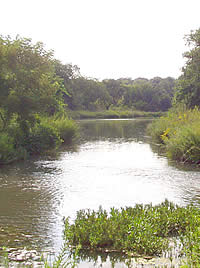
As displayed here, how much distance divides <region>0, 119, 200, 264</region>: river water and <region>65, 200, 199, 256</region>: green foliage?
20.5 inches

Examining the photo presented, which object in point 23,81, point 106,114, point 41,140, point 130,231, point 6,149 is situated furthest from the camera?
point 106,114

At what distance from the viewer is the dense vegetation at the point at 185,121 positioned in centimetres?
1470

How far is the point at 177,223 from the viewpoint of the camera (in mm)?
6414

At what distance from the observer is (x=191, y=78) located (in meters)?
30.8

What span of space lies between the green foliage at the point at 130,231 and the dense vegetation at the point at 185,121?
8.25 m

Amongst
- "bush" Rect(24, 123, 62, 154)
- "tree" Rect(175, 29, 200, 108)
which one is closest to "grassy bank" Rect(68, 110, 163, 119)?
"tree" Rect(175, 29, 200, 108)

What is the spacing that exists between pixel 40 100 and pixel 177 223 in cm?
1143

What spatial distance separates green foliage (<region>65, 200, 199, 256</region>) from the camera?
5.39 m

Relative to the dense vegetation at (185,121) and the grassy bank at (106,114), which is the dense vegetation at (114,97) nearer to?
the grassy bank at (106,114)

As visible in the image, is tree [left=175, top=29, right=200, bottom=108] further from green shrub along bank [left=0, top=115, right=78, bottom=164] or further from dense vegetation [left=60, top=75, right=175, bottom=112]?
dense vegetation [left=60, top=75, right=175, bottom=112]

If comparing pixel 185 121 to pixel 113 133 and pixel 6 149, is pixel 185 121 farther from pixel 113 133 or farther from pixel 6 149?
pixel 113 133

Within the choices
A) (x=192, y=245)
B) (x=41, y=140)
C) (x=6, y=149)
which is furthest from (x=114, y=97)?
(x=192, y=245)

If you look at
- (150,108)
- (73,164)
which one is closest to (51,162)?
(73,164)

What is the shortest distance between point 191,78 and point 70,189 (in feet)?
75.5
